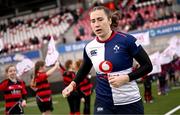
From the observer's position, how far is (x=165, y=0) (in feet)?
100.0

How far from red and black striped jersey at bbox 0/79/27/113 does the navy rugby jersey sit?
4447 millimetres

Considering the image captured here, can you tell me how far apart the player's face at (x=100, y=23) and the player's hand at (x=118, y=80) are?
49cm

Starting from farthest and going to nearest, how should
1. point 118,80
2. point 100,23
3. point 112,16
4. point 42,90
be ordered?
point 42,90 < point 112,16 < point 100,23 < point 118,80

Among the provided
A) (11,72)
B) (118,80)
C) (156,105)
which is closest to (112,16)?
(118,80)

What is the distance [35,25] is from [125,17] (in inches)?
362

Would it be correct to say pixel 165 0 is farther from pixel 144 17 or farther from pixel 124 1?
pixel 124 1

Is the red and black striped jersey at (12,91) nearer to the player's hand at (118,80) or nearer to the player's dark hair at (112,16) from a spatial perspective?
the player's dark hair at (112,16)

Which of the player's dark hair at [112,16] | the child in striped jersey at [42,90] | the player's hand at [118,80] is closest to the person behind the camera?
the player's hand at [118,80]

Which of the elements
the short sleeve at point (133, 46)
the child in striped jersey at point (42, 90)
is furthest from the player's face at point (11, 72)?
the short sleeve at point (133, 46)

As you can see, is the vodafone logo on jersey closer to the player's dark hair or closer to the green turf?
the player's dark hair

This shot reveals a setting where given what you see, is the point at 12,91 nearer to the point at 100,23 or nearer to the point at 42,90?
the point at 42,90

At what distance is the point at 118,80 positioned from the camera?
187 inches

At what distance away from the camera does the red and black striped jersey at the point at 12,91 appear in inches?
363

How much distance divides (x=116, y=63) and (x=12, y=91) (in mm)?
4696
